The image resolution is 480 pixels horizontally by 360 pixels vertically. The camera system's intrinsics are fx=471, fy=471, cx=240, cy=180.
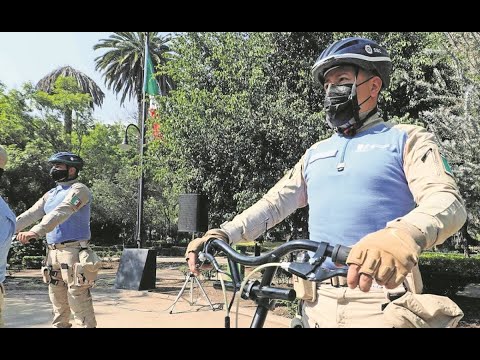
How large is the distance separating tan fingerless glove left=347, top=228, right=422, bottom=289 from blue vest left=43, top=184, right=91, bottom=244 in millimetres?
4833

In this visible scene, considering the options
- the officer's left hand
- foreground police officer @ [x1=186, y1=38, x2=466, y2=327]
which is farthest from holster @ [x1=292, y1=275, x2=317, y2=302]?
the officer's left hand

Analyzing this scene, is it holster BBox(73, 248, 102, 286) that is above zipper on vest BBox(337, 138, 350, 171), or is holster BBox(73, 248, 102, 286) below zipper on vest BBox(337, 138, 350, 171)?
below

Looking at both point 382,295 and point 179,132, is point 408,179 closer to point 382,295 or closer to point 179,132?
point 382,295

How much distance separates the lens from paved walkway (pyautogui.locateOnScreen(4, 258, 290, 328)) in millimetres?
7473

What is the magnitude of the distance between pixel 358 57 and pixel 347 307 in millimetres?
1128

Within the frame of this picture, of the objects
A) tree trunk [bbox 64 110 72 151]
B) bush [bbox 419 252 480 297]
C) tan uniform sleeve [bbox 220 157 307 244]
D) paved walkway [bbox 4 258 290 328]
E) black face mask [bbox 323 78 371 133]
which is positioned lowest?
paved walkway [bbox 4 258 290 328]

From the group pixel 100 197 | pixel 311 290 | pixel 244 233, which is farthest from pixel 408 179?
pixel 100 197

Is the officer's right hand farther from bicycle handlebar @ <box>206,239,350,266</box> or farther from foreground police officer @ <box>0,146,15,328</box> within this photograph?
foreground police officer @ <box>0,146,15,328</box>

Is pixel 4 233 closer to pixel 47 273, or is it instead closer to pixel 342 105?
pixel 47 273

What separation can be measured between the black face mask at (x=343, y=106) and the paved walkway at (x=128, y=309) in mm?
3989

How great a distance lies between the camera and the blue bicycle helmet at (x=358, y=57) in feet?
7.22

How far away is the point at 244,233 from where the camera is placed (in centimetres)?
229

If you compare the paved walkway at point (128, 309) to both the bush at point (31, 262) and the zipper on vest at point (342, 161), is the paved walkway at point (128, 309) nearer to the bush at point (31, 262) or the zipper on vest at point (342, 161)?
the zipper on vest at point (342, 161)

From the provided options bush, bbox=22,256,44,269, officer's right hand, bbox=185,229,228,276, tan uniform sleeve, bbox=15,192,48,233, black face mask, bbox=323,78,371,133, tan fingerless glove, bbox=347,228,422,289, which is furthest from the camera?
bush, bbox=22,256,44,269
